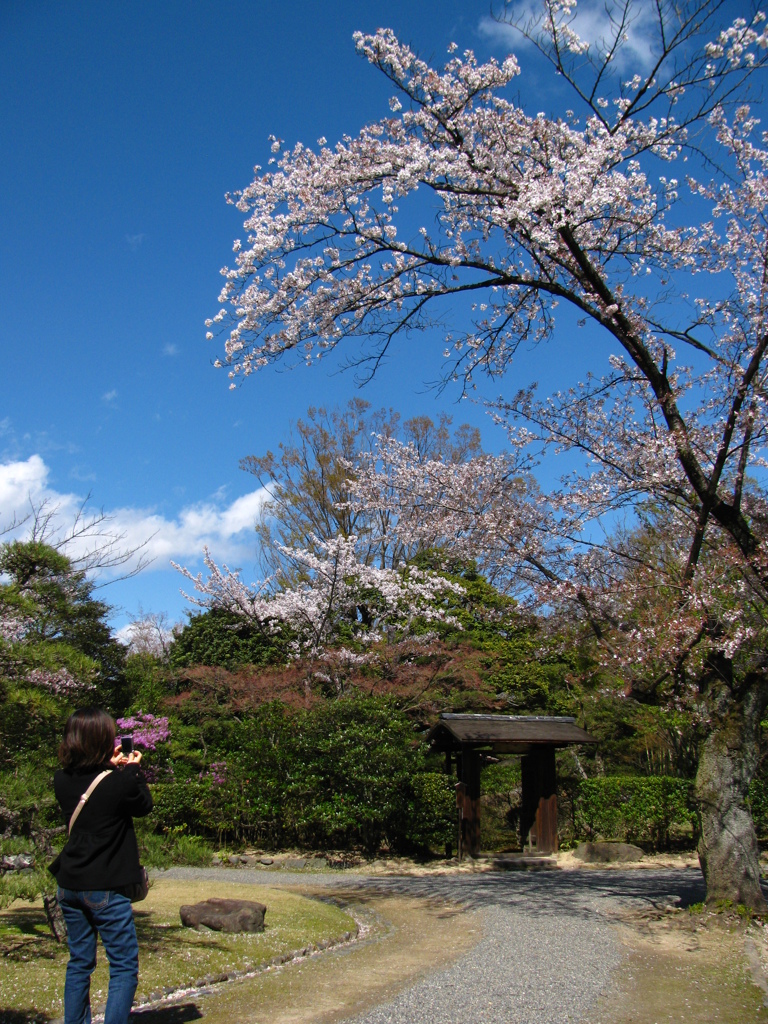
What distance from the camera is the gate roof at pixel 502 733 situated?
389 inches

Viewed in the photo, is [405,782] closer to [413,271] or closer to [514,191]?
[413,271]

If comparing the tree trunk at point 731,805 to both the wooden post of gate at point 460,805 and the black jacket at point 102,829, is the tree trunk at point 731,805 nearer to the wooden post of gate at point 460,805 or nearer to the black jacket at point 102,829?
the wooden post of gate at point 460,805

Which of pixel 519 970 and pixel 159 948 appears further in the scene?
pixel 159 948

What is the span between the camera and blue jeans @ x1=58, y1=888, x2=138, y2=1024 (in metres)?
2.66

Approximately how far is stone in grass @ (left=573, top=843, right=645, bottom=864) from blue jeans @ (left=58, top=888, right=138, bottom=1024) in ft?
30.1

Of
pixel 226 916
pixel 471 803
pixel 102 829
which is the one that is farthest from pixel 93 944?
pixel 471 803

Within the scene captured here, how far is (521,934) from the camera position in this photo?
5582 millimetres

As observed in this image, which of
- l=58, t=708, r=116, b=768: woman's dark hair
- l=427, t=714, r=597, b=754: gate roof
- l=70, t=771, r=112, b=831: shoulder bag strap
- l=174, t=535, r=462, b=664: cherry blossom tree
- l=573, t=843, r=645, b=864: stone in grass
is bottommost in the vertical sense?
l=573, t=843, r=645, b=864: stone in grass

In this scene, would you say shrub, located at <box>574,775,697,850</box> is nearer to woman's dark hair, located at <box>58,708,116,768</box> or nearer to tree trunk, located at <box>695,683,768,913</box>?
tree trunk, located at <box>695,683,768,913</box>

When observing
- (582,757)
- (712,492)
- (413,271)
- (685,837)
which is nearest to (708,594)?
(712,492)

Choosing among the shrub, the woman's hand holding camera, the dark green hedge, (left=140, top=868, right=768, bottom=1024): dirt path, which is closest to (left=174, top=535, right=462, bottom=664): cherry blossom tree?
the dark green hedge

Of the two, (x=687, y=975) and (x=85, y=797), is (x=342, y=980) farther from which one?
(x=85, y=797)

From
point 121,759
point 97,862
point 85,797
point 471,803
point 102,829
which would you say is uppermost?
point 121,759

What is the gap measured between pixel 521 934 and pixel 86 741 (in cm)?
423
